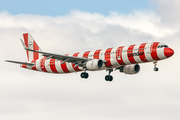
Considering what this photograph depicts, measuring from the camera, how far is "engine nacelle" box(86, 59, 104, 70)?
56938 millimetres

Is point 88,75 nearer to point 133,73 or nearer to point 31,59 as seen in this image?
point 133,73

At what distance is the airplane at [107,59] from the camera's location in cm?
5450

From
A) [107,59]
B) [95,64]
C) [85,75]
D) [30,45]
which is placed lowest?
[85,75]

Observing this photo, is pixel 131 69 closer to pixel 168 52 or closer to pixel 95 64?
pixel 95 64

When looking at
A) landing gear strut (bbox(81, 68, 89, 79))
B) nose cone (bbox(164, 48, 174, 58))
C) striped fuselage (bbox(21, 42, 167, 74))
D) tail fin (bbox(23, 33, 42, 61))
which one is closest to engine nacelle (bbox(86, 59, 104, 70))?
striped fuselage (bbox(21, 42, 167, 74))

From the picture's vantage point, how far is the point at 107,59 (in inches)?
2281

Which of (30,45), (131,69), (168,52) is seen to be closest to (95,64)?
(131,69)

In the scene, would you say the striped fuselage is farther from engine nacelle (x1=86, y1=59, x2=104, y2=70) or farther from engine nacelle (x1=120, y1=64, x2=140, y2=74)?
engine nacelle (x1=120, y1=64, x2=140, y2=74)

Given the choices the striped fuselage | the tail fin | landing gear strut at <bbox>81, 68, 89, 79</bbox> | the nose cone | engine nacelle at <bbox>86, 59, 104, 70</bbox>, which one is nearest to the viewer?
the nose cone

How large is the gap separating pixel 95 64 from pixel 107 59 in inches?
81.6

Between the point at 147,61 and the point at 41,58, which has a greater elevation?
the point at 41,58

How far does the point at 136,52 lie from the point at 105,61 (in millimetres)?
4924

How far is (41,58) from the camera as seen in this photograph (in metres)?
68.6

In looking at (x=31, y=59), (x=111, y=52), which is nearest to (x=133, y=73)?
(x=111, y=52)
